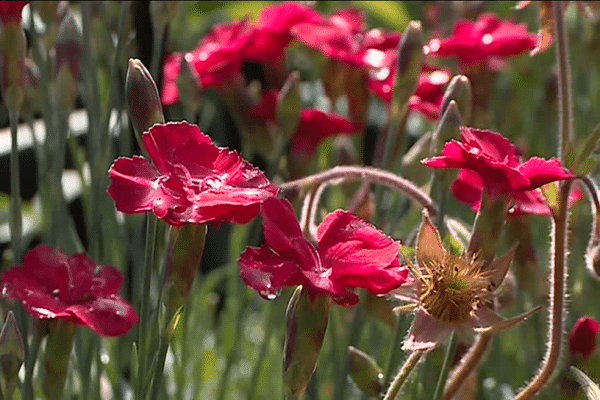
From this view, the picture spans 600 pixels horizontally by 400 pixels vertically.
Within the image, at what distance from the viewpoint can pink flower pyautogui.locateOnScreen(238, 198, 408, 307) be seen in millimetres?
456

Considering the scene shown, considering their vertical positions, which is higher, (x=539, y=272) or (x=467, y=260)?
(x=467, y=260)

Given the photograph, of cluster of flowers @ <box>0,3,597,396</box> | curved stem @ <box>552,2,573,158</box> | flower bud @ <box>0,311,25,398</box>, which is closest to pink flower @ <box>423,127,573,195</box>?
cluster of flowers @ <box>0,3,597,396</box>

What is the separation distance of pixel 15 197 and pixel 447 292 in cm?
30

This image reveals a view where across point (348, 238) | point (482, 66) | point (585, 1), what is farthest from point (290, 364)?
point (482, 66)

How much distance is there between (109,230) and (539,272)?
1.14 feet

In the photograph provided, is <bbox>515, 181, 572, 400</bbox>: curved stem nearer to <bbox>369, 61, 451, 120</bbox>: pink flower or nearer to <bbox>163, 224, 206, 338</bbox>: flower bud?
<bbox>163, 224, 206, 338</bbox>: flower bud

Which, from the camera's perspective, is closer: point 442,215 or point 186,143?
point 186,143

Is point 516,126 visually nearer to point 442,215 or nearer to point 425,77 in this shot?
point 425,77

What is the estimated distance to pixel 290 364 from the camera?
48 cm

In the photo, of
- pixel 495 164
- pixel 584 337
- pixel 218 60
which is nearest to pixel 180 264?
pixel 495 164

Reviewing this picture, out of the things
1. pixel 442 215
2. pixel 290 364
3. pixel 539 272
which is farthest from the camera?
pixel 539 272

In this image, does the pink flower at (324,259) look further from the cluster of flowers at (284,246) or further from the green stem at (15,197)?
the green stem at (15,197)

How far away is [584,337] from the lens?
24.4 inches

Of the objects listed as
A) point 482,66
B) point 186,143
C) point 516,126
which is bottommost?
point 516,126
